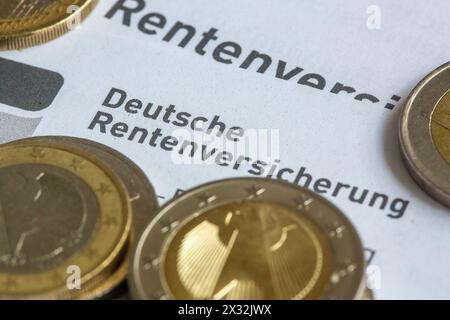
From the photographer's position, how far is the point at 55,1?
1.36 metres

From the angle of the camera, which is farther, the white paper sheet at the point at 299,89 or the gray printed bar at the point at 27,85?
the gray printed bar at the point at 27,85

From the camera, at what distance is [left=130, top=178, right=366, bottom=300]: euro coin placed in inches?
40.9

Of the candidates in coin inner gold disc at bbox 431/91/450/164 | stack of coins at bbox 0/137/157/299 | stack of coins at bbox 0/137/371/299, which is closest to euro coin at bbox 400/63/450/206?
coin inner gold disc at bbox 431/91/450/164

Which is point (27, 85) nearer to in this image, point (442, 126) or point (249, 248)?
point (249, 248)

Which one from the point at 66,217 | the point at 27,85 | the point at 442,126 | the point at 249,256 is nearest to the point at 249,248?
the point at 249,256

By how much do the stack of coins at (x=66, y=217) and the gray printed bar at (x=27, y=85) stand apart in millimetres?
102

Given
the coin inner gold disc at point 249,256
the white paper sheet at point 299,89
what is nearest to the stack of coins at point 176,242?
the coin inner gold disc at point 249,256

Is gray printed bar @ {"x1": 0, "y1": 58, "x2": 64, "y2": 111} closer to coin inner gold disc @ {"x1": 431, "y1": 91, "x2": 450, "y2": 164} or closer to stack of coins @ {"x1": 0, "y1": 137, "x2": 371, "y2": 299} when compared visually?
stack of coins @ {"x1": 0, "y1": 137, "x2": 371, "y2": 299}

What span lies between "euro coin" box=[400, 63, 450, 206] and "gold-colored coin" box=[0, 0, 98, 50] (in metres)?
0.52

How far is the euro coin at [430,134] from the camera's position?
1168 mm

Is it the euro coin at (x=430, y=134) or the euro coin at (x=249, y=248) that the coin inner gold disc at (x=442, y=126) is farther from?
the euro coin at (x=249, y=248)

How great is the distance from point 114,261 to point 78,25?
452mm

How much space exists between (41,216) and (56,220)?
21 mm

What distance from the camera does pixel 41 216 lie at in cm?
113
